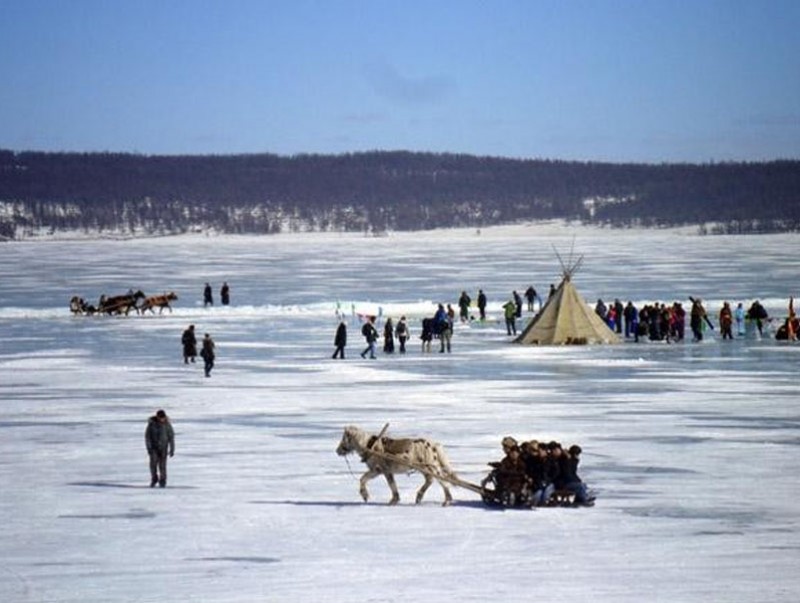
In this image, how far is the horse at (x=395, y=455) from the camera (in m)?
13.4

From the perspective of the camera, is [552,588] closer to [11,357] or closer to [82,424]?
[82,424]

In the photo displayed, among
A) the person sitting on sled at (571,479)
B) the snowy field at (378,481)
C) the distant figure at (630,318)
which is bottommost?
the snowy field at (378,481)

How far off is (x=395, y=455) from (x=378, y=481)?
1721 mm

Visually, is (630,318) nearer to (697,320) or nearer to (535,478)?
(697,320)

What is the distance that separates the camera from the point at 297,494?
14.2 m

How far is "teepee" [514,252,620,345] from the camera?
31.4m

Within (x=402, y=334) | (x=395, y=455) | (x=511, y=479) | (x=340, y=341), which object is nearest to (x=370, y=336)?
(x=340, y=341)

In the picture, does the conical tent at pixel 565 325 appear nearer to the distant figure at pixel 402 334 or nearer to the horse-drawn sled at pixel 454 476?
the distant figure at pixel 402 334

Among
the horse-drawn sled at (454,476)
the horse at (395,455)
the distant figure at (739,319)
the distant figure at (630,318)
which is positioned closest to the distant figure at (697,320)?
the distant figure at (630,318)

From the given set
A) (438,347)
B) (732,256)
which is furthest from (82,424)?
(732,256)

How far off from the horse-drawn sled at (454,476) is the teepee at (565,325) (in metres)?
17.9

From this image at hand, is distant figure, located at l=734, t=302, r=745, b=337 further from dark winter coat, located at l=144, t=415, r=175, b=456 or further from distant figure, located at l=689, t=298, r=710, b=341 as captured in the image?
dark winter coat, located at l=144, t=415, r=175, b=456

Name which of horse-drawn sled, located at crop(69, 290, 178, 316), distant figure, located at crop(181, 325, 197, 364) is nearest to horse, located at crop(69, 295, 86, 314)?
horse-drawn sled, located at crop(69, 290, 178, 316)

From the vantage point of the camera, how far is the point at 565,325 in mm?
31469
